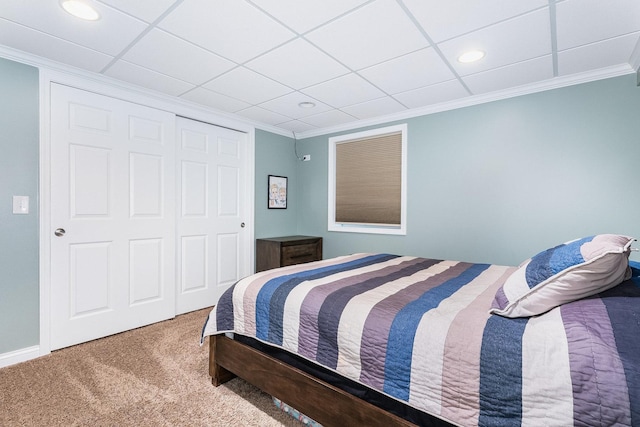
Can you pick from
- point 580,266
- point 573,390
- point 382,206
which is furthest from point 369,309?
point 382,206

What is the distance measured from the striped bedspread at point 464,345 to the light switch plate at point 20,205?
198 cm

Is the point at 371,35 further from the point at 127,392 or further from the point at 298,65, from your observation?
the point at 127,392

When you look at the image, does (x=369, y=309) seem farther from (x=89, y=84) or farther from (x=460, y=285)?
(x=89, y=84)

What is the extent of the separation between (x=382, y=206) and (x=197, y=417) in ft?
9.45

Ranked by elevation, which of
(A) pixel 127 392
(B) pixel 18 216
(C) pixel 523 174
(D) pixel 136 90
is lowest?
(A) pixel 127 392

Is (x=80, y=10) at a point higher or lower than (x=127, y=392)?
higher

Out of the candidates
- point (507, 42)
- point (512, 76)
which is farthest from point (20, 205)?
point (512, 76)

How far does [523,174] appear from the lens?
9.39 feet

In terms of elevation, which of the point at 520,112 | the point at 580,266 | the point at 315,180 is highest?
the point at 520,112

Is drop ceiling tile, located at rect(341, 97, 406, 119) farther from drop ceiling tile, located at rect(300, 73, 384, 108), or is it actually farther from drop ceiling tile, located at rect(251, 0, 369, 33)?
drop ceiling tile, located at rect(251, 0, 369, 33)

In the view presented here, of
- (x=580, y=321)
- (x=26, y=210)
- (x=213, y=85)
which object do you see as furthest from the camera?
(x=213, y=85)

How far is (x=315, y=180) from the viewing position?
4469mm

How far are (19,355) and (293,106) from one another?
10.7ft

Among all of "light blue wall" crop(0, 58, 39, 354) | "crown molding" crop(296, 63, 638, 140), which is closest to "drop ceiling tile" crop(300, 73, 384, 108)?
"crown molding" crop(296, 63, 638, 140)
